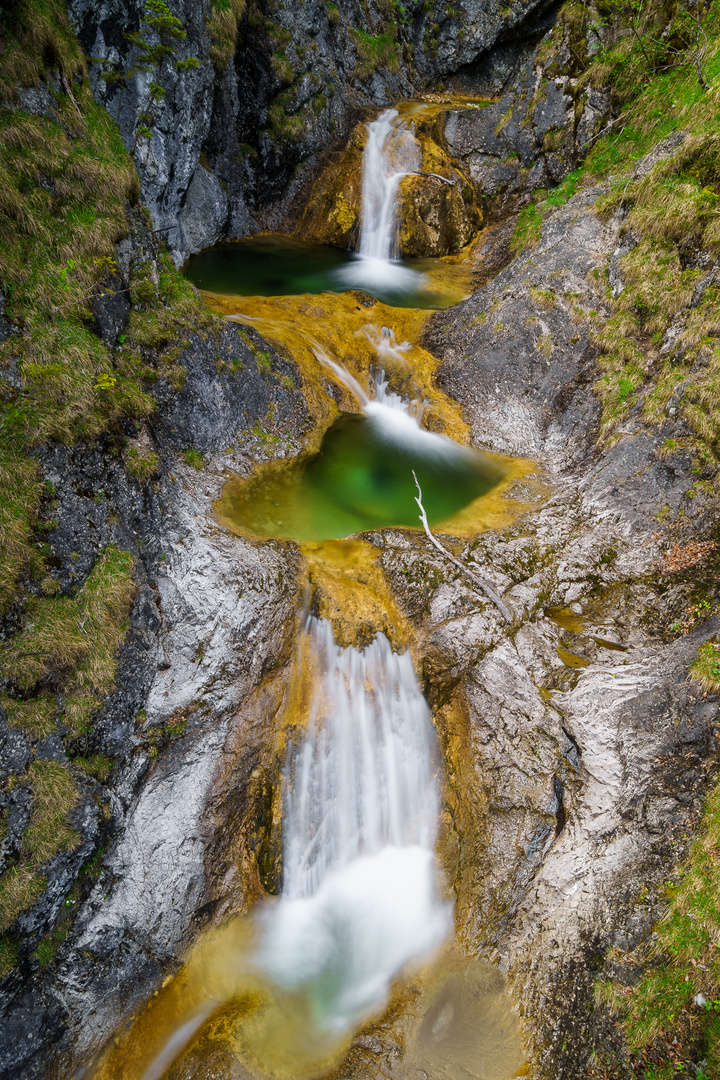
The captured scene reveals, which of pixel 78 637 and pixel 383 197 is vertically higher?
pixel 383 197

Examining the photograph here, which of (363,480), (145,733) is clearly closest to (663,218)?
(363,480)

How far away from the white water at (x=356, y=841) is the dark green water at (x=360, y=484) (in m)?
2.25

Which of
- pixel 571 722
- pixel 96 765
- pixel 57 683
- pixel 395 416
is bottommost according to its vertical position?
pixel 96 765

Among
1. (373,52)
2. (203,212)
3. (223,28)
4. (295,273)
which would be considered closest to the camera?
(223,28)

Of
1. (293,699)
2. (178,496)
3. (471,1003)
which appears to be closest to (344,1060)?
(471,1003)

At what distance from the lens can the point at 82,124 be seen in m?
7.69

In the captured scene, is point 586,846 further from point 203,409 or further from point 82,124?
point 82,124

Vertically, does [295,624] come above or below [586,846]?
above

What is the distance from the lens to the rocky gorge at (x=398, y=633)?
17.7ft

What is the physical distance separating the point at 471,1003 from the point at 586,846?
2103 mm

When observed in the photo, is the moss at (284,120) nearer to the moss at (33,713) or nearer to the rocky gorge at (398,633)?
the rocky gorge at (398,633)

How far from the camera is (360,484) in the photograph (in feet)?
32.6

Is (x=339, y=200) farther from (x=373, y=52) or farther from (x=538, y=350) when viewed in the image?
(x=538, y=350)

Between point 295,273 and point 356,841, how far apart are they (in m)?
14.5
